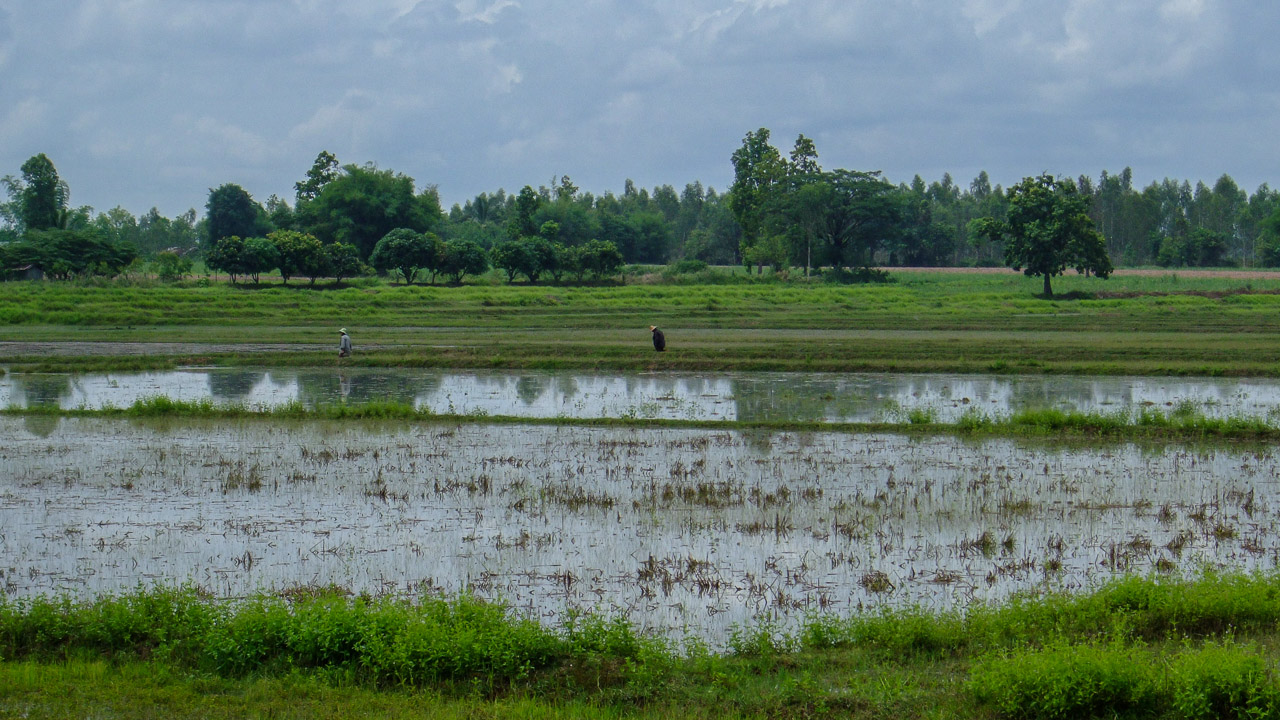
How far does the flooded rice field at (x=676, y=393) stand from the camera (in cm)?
2081

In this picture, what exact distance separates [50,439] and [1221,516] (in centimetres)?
1745

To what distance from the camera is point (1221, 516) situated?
39.2 ft

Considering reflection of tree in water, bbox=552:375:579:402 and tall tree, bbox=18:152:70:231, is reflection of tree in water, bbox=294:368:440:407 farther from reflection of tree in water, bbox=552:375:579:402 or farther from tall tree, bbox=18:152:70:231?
tall tree, bbox=18:152:70:231

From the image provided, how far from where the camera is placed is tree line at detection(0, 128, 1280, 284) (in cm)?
6744

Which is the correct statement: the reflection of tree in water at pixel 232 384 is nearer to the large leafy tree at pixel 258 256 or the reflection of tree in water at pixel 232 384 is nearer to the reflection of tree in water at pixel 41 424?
the reflection of tree in water at pixel 41 424

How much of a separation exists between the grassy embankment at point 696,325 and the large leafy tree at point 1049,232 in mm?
1869

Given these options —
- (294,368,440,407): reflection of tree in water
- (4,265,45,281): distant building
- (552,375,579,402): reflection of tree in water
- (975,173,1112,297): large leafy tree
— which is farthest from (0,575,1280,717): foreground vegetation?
(4,265,45,281): distant building

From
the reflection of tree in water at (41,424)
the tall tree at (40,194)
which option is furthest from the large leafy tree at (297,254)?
the reflection of tree in water at (41,424)

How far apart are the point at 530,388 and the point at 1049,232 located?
42.9m

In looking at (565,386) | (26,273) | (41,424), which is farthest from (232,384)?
(26,273)

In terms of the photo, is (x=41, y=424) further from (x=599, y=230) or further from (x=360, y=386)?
(x=599, y=230)

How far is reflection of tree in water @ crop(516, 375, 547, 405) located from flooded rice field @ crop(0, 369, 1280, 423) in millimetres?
25

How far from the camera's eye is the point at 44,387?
25438 millimetres

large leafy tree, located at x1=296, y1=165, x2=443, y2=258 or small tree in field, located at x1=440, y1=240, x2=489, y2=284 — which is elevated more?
large leafy tree, located at x1=296, y1=165, x2=443, y2=258
